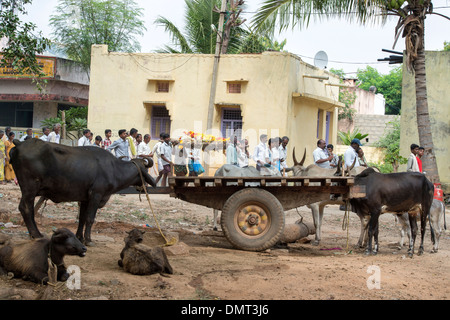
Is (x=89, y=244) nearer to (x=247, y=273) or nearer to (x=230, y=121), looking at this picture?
(x=247, y=273)

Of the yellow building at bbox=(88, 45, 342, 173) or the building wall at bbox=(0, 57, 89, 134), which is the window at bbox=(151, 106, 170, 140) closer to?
the yellow building at bbox=(88, 45, 342, 173)

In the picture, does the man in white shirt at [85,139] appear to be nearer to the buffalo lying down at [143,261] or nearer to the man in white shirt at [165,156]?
the man in white shirt at [165,156]

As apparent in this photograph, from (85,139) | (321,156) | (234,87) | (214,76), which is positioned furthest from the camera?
(234,87)

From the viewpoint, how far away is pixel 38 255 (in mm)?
6117

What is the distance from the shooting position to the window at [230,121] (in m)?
22.4

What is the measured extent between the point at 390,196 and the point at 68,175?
5.56 meters

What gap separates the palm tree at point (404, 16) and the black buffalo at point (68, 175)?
8.74 meters

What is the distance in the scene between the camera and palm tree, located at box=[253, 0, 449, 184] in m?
14.9

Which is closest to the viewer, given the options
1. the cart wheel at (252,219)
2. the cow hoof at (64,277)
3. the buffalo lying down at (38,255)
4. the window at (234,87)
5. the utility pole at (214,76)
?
the buffalo lying down at (38,255)

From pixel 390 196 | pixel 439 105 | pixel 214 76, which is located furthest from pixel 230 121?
pixel 390 196

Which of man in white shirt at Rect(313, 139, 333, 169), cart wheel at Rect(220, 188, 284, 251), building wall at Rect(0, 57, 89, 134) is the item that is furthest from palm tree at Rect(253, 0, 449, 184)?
building wall at Rect(0, 57, 89, 134)

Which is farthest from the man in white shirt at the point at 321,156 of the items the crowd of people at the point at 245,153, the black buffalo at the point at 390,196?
the black buffalo at the point at 390,196

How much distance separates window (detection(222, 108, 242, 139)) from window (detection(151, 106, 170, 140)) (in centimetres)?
231

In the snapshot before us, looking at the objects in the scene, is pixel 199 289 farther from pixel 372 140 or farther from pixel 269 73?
pixel 372 140
